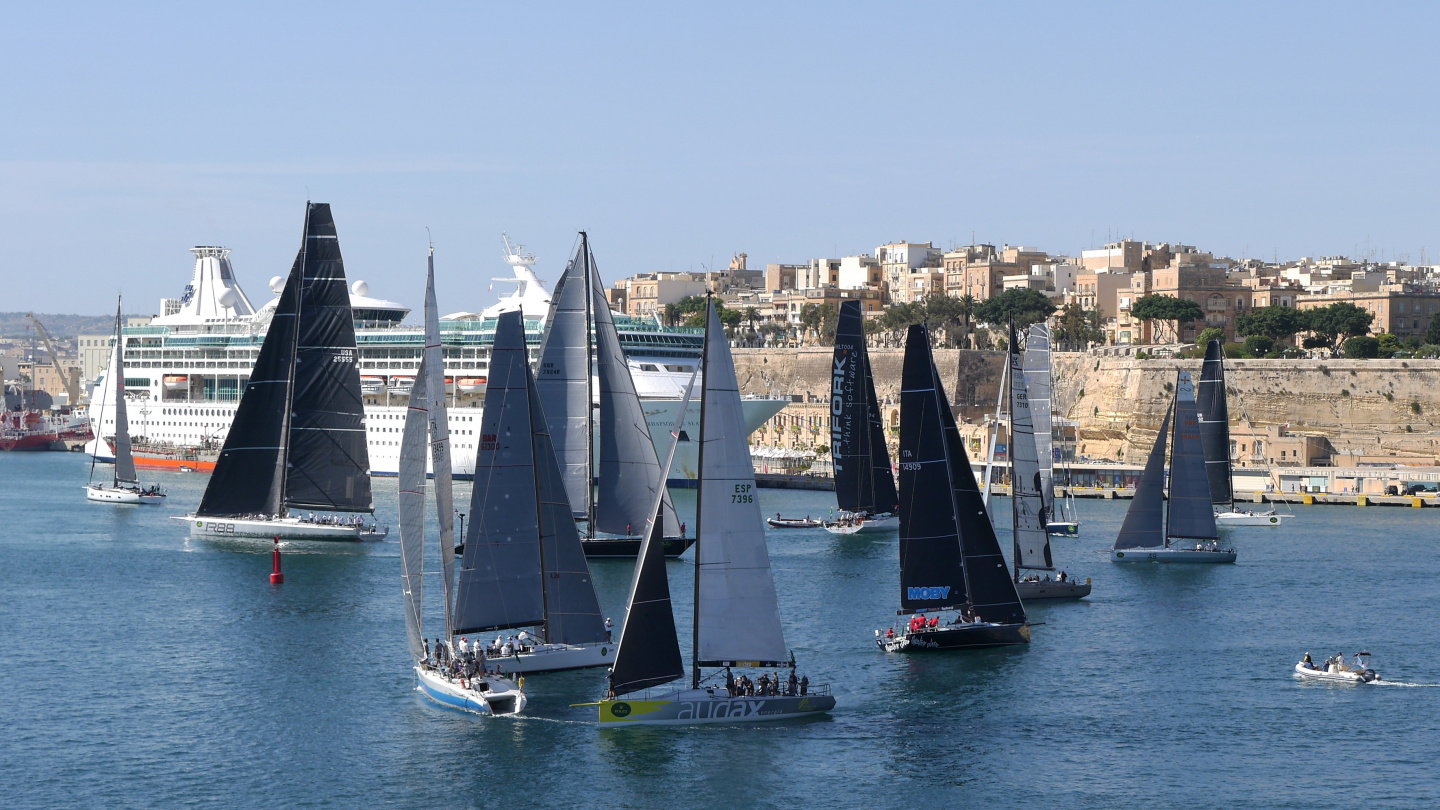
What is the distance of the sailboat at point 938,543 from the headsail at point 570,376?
10277mm

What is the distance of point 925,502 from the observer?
2711 cm

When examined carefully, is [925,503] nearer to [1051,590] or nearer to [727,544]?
[727,544]

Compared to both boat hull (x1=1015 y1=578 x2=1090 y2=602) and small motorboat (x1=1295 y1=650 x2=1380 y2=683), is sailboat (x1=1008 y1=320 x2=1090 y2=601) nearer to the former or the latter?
boat hull (x1=1015 y1=578 x2=1090 y2=602)

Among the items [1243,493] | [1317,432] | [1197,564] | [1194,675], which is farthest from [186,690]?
[1317,432]

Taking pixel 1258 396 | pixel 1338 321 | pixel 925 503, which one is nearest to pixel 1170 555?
pixel 925 503

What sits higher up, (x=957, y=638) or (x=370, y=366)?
(x=370, y=366)

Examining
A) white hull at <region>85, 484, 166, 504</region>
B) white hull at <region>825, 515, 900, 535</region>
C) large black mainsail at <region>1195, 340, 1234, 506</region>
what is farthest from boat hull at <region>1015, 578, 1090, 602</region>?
white hull at <region>85, 484, 166, 504</region>

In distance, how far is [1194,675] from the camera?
26.5 meters

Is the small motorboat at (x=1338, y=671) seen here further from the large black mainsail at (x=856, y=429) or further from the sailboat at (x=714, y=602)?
the large black mainsail at (x=856, y=429)

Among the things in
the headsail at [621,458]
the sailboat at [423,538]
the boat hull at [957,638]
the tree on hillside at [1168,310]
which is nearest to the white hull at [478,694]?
the sailboat at [423,538]

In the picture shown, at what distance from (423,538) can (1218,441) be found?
33711 millimetres

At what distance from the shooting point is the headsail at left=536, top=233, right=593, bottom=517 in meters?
35.6

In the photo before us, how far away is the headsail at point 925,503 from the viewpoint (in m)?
27.1

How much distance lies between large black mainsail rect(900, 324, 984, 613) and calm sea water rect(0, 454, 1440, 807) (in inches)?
48.3
